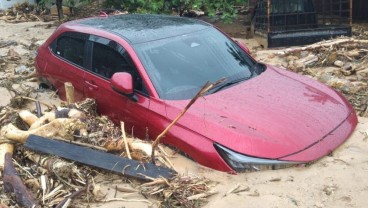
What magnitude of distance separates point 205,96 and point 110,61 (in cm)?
128

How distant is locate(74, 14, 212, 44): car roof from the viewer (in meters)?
5.02

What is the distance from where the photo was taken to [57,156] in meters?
4.22

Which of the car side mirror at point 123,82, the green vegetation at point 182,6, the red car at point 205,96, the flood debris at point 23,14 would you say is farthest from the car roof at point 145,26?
the flood debris at point 23,14

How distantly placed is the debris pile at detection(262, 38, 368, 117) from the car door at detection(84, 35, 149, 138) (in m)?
3.02

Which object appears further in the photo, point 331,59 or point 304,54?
point 304,54

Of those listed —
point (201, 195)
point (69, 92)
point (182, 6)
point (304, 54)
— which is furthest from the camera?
point (182, 6)

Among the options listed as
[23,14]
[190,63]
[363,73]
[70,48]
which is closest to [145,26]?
[190,63]

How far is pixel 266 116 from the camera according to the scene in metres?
4.12

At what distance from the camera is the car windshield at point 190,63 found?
15.1 ft

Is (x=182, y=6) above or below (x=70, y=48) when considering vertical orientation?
below

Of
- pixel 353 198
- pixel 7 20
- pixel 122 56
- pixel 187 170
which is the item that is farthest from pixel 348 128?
pixel 7 20

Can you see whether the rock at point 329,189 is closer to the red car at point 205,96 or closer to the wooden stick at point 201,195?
the red car at point 205,96

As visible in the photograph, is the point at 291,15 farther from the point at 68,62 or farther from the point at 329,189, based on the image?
the point at 329,189

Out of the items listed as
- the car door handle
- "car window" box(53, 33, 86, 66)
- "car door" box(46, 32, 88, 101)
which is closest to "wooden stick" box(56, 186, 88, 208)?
the car door handle
